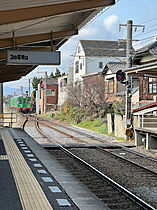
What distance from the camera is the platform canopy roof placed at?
8273 millimetres

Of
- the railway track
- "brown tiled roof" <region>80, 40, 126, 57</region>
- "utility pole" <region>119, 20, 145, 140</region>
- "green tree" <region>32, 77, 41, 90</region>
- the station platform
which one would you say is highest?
"brown tiled roof" <region>80, 40, 126, 57</region>

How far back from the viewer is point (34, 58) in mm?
11023

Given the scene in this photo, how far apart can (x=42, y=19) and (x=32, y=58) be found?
3.91 feet

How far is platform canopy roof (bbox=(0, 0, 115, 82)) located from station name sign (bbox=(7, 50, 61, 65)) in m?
0.85

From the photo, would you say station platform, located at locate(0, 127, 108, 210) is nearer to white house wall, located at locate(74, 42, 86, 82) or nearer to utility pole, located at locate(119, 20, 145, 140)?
utility pole, located at locate(119, 20, 145, 140)

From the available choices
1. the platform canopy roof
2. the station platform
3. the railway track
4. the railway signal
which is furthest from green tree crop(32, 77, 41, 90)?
the station platform

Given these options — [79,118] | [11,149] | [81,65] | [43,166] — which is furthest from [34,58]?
[81,65]

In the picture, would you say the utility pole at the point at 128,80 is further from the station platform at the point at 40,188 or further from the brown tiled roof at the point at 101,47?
the brown tiled roof at the point at 101,47

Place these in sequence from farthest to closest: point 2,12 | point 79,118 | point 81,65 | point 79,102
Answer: point 81,65 → point 79,102 → point 79,118 → point 2,12

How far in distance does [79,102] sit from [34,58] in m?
29.2

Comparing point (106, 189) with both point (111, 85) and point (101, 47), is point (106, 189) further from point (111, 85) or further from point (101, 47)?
point (101, 47)

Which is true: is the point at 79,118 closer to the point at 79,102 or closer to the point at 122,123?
the point at 79,102

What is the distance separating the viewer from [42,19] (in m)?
10.7

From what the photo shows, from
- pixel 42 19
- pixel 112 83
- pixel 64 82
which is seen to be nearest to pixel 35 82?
pixel 64 82
